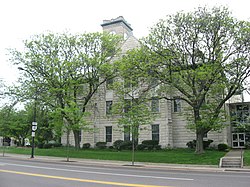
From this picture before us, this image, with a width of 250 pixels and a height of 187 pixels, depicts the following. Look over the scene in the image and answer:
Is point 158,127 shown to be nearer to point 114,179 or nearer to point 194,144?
point 194,144

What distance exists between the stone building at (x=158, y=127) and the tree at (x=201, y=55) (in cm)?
676

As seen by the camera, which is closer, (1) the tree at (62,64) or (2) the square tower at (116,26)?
(1) the tree at (62,64)

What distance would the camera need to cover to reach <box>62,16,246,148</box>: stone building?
112 feet

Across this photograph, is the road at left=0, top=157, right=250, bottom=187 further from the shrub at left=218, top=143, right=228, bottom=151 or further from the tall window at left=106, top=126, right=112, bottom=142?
the tall window at left=106, top=126, right=112, bottom=142

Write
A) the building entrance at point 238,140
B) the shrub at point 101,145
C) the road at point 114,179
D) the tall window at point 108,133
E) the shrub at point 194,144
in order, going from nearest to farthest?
the road at point 114,179 → the shrub at point 194,144 → the building entrance at point 238,140 → the shrub at point 101,145 → the tall window at point 108,133

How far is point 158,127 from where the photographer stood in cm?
3528

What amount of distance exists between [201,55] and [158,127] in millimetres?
13644

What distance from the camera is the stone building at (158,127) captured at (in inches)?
1342

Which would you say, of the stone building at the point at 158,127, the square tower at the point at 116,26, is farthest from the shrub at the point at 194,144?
the square tower at the point at 116,26

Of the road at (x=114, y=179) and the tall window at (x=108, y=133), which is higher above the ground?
the tall window at (x=108, y=133)

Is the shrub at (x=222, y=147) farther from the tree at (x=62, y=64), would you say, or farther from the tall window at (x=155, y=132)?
the tree at (x=62, y=64)

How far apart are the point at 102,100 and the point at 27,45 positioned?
44.3 ft

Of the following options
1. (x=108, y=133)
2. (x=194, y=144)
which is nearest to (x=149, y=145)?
(x=194, y=144)

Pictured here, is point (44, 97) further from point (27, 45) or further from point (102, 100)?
point (102, 100)
